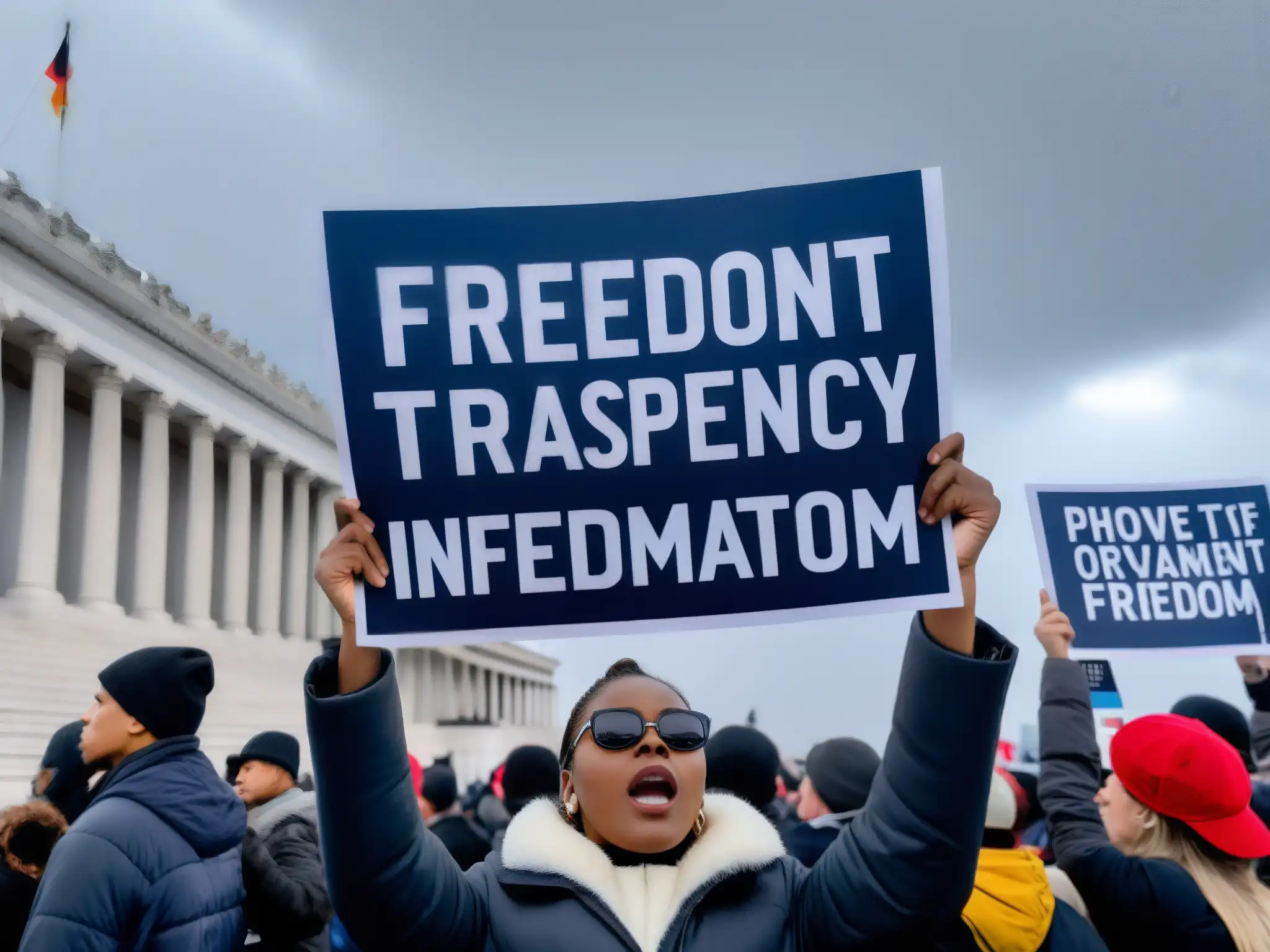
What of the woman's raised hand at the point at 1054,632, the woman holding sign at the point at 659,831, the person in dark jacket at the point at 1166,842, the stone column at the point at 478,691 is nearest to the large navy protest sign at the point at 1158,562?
the woman's raised hand at the point at 1054,632

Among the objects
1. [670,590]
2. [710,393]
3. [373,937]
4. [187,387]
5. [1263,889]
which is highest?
[187,387]

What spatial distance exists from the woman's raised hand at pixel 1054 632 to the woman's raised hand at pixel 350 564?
255 centimetres

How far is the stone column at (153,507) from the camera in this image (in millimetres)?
32656

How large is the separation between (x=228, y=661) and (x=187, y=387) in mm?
8704

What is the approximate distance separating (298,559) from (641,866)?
4257 centimetres

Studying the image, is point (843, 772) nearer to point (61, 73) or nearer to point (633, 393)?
point (633, 393)

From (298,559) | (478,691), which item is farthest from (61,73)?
(478,691)

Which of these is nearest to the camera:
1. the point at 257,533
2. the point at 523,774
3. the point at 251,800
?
the point at 251,800

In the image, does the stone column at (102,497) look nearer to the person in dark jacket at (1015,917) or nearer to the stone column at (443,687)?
the person in dark jacket at (1015,917)

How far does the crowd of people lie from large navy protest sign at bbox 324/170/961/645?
21 centimetres

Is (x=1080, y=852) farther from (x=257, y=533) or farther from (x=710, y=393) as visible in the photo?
(x=257, y=533)

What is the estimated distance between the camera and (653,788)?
256 cm

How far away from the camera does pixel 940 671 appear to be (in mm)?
2383

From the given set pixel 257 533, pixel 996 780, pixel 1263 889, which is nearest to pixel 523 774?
pixel 996 780
